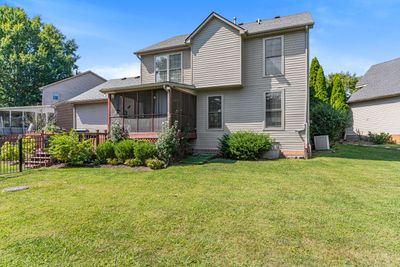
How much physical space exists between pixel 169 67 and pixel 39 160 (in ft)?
26.4

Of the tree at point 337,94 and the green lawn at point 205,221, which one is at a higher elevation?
the tree at point 337,94

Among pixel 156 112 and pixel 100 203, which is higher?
pixel 156 112

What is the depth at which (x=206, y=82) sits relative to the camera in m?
12.2

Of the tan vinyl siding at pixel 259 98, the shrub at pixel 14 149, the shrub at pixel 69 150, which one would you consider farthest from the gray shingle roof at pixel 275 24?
the shrub at pixel 14 149

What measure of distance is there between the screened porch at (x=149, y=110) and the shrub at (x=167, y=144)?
98 centimetres

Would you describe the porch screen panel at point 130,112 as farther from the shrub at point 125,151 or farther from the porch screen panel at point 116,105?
the shrub at point 125,151

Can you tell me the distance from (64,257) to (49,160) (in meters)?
9.03

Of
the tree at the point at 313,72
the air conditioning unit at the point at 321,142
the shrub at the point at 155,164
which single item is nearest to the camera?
the shrub at the point at 155,164

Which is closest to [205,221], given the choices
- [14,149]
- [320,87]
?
[14,149]

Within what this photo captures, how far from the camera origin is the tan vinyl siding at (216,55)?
37.9ft

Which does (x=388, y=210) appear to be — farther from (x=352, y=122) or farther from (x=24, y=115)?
(x=24, y=115)

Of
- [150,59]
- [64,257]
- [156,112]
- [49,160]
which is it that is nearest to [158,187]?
[64,257]

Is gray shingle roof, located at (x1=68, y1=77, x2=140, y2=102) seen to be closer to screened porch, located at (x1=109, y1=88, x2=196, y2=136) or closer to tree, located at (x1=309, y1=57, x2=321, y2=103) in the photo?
screened porch, located at (x1=109, y1=88, x2=196, y2=136)

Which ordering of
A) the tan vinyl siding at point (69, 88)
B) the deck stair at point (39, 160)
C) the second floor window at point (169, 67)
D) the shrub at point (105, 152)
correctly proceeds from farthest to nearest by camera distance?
the tan vinyl siding at point (69, 88)
the second floor window at point (169, 67)
the deck stair at point (39, 160)
the shrub at point (105, 152)
